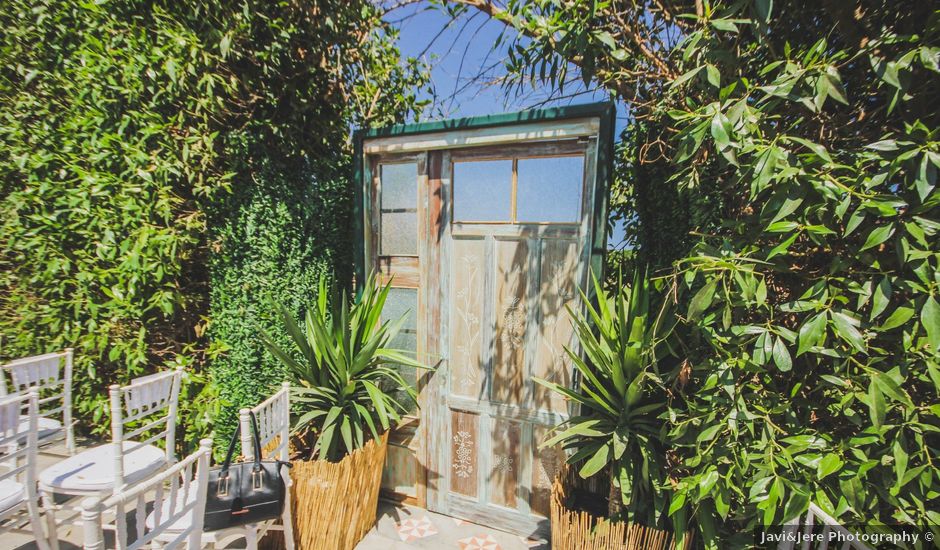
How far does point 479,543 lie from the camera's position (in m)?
2.43

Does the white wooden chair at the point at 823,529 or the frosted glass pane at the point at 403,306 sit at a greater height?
the frosted glass pane at the point at 403,306

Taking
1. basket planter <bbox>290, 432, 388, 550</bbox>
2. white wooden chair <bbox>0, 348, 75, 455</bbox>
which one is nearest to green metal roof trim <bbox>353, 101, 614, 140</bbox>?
basket planter <bbox>290, 432, 388, 550</bbox>

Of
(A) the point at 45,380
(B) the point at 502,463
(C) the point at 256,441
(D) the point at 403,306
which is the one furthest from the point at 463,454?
(A) the point at 45,380

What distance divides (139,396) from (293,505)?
43.3 inches

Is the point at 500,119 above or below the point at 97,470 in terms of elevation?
above

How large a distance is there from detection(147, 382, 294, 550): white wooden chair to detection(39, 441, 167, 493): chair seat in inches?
16.9

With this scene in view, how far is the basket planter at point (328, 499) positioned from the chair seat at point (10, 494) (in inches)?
49.1

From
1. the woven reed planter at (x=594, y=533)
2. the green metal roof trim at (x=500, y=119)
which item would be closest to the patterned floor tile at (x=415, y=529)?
the woven reed planter at (x=594, y=533)

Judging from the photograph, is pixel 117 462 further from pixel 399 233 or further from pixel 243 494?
pixel 399 233

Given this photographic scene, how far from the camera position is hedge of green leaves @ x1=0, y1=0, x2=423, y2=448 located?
247 centimetres

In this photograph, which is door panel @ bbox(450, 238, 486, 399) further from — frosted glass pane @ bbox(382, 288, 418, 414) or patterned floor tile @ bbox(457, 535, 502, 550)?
patterned floor tile @ bbox(457, 535, 502, 550)

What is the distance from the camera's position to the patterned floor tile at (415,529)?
8.13ft

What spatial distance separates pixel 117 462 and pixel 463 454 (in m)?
1.95

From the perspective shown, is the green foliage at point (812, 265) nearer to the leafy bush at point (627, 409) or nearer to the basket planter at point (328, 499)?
the leafy bush at point (627, 409)
